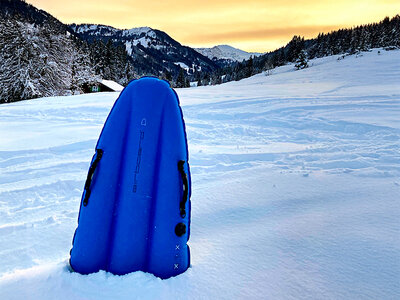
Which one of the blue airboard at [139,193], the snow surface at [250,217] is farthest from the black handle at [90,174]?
the snow surface at [250,217]

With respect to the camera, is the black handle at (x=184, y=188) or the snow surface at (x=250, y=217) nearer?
the snow surface at (x=250, y=217)

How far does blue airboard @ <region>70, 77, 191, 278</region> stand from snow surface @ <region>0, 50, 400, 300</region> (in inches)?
3.9

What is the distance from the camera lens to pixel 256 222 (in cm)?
204

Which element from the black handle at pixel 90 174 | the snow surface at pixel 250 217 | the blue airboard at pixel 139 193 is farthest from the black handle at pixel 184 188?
the black handle at pixel 90 174

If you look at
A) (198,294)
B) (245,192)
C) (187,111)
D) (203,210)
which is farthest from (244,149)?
(187,111)

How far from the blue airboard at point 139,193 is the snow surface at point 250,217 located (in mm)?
100

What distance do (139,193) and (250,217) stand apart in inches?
40.8

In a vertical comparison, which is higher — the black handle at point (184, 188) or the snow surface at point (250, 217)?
the black handle at point (184, 188)

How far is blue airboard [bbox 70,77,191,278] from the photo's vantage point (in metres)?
1.46

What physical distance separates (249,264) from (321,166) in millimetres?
2284

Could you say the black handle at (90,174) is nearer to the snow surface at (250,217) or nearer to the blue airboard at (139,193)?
the blue airboard at (139,193)

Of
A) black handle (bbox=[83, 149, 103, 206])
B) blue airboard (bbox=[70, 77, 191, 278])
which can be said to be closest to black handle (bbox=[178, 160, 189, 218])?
blue airboard (bbox=[70, 77, 191, 278])

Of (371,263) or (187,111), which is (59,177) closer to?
(371,263)

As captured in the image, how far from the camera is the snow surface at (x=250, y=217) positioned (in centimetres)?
135
